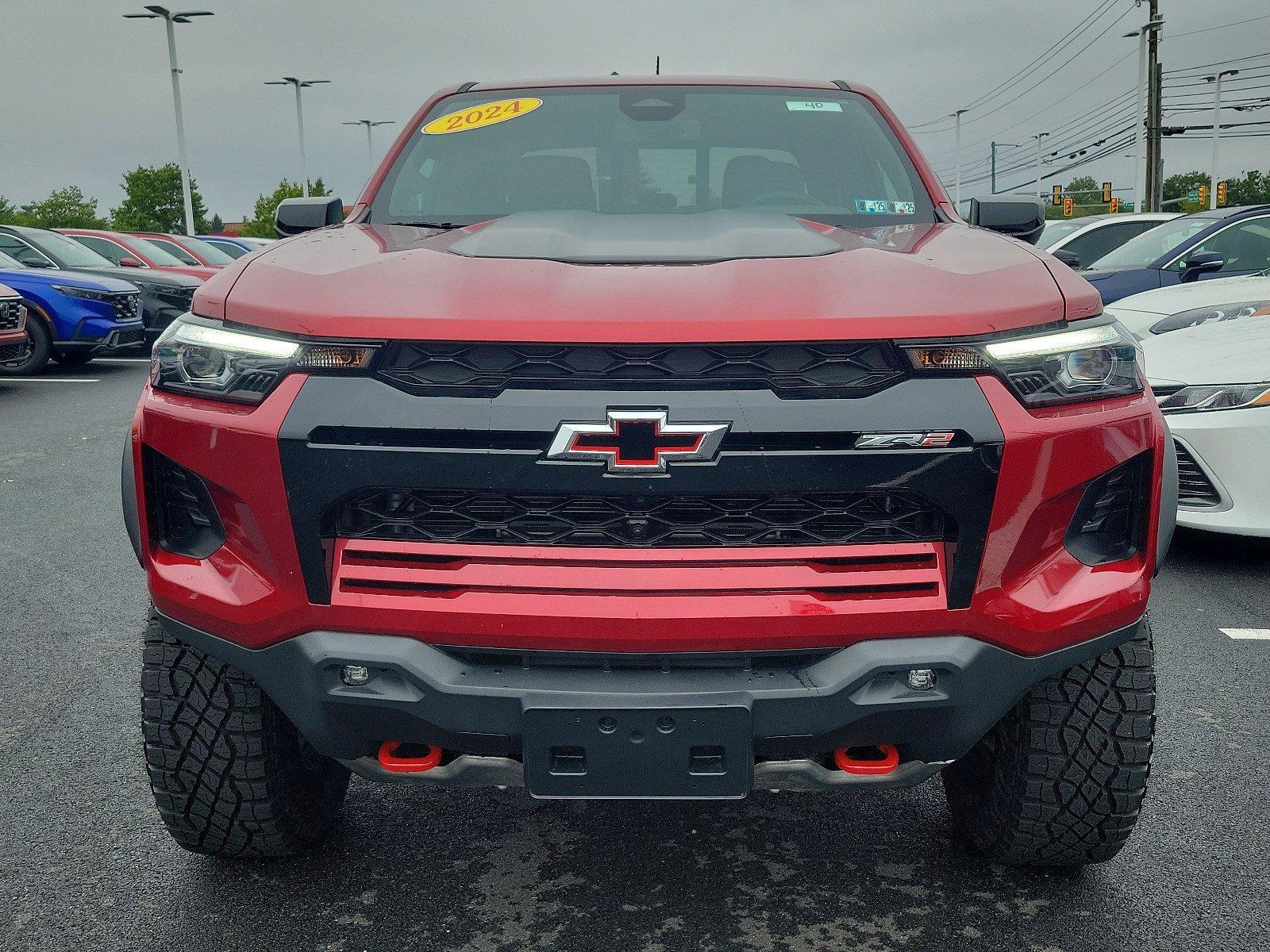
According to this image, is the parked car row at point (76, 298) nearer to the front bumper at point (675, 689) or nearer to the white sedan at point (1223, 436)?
the white sedan at point (1223, 436)

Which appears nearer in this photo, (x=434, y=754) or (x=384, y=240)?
(x=434, y=754)

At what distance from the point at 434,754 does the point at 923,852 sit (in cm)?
116

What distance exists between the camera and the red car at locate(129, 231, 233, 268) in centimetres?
1905

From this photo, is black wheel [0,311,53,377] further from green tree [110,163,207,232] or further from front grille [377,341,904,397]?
green tree [110,163,207,232]

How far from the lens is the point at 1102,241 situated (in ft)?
39.7

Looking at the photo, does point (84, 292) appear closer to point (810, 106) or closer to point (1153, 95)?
point (810, 106)

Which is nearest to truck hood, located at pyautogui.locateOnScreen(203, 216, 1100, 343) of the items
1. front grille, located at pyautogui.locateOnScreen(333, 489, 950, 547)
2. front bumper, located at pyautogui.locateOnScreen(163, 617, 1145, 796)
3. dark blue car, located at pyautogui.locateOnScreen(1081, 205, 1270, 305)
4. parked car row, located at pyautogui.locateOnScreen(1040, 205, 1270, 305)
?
front grille, located at pyautogui.locateOnScreen(333, 489, 950, 547)

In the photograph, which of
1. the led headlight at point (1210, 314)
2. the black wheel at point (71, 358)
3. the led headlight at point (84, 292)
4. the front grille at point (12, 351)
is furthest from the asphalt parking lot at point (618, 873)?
the black wheel at point (71, 358)

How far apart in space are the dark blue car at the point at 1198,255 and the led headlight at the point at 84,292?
31.9 ft

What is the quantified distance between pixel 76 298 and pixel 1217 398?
11236 millimetres

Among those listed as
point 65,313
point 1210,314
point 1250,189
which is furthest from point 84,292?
point 1250,189

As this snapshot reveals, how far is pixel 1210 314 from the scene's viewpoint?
6.59 m

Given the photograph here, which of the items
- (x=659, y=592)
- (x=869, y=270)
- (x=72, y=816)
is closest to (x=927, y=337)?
(x=869, y=270)

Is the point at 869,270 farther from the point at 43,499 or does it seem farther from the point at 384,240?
the point at 43,499
